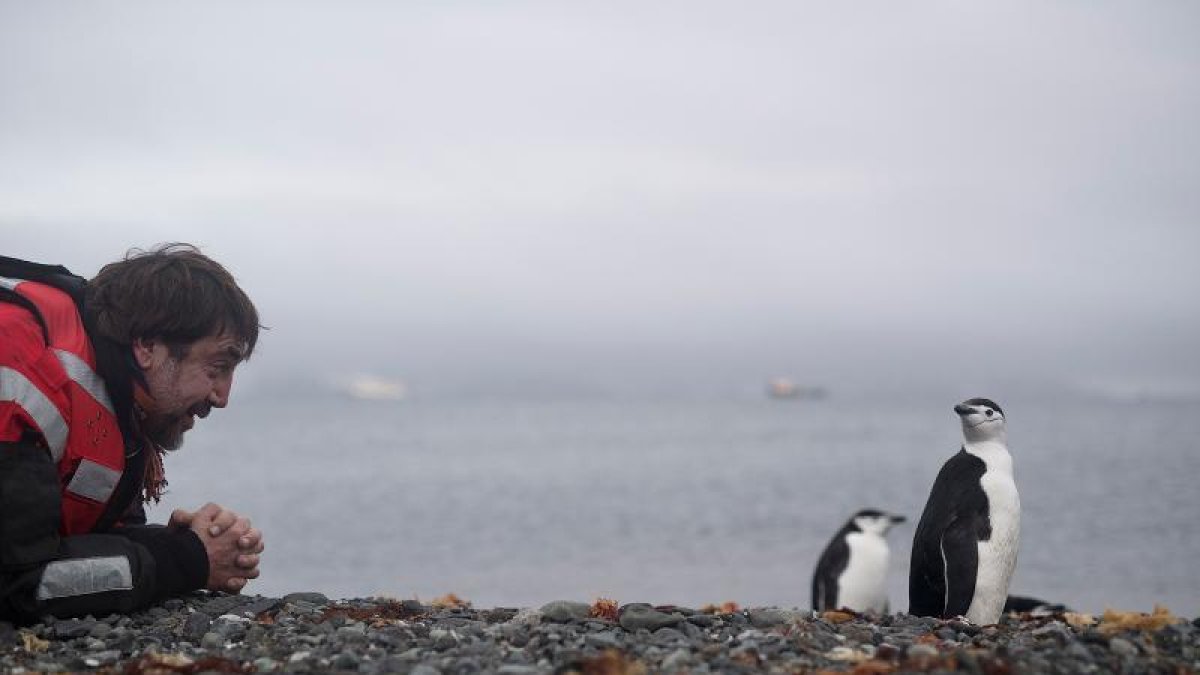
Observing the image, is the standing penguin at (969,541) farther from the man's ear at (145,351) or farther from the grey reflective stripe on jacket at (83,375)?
the grey reflective stripe on jacket at (83,375)

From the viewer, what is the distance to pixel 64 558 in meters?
4.41

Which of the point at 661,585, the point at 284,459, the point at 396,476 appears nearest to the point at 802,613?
the point at 661,585

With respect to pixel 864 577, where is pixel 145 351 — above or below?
above

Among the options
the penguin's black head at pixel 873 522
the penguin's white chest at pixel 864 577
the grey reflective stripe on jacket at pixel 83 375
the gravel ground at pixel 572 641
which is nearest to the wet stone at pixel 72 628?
the gravel ground at pixel 572 641

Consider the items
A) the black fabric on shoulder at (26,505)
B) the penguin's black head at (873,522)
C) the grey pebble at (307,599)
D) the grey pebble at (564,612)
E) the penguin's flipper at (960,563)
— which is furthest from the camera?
the penguin's black head at (873,522)

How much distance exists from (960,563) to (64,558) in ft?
12.5

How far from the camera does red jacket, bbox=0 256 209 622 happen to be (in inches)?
163

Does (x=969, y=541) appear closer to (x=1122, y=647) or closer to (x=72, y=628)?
(x=1122, y=647)

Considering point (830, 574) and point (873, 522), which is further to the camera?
point (873, 522)

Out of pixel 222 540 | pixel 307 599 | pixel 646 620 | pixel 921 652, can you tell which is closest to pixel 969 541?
pixel 646 620

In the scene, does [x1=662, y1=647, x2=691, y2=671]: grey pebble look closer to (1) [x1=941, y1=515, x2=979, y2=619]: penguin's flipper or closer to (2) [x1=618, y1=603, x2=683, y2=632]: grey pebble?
(2) [x1=618, y1=603, x2=683, y2=632]: grey pebble

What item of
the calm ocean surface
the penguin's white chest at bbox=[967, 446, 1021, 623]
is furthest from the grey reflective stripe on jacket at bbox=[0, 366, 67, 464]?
the calm ocean surface

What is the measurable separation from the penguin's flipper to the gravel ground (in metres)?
0.97

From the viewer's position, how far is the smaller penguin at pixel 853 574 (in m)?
10.7
